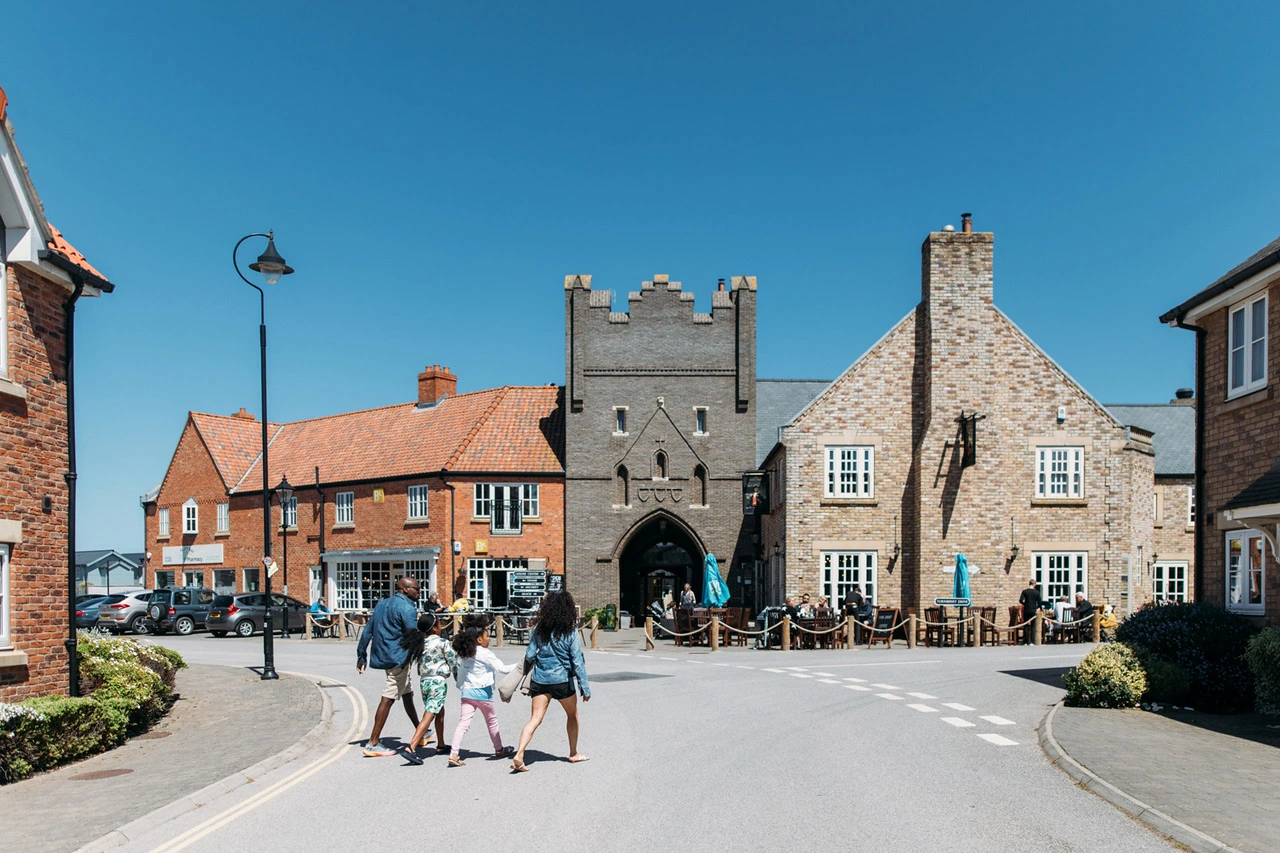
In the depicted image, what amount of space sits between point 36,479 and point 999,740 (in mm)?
11025

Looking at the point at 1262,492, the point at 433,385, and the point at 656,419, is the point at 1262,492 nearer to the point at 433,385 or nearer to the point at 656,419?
the point at 656,419

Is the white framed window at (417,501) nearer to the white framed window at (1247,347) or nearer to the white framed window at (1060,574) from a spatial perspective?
the white framed window at (1060,574)

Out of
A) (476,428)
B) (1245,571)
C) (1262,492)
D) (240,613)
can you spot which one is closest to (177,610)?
(240,613)

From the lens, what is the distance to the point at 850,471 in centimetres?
3234

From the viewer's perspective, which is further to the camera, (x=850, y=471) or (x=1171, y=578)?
(x=1171, y=578)

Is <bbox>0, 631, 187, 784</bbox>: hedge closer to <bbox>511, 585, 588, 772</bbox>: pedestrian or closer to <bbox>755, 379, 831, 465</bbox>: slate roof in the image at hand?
<bbox>511, 585, 588, 772</bbox>: pedestrian

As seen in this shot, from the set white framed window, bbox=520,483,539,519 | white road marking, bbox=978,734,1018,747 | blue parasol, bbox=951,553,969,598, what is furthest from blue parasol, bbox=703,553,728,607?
white road marking, bbox=978,734,1018,747

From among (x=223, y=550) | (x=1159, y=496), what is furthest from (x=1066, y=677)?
(x=223, y=550)

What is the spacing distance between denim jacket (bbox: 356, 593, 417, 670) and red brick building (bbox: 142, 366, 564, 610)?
2426 cm

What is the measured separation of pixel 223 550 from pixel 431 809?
131 feet

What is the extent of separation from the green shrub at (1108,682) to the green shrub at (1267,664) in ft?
5.00

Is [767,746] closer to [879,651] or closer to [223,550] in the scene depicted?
[879,651]

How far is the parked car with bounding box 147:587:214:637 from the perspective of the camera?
36.3 metres

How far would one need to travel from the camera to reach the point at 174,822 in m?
8.38
